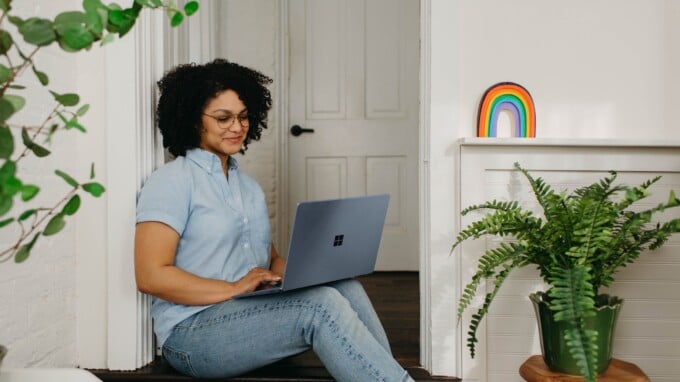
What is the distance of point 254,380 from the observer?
1742mm

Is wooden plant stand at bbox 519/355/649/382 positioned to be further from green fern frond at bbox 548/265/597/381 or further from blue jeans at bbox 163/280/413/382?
blue jeans at bbox 163/280/413/382

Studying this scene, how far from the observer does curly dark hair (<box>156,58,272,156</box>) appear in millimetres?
1805

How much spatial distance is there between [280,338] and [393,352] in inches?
26.9

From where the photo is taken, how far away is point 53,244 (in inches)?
68.6

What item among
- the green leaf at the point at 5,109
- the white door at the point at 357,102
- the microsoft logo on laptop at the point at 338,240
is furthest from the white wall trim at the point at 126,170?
the white door at the point at 357,102

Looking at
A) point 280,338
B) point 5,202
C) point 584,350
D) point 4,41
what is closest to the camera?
point 5,202

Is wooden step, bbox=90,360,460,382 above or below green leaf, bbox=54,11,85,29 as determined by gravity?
below

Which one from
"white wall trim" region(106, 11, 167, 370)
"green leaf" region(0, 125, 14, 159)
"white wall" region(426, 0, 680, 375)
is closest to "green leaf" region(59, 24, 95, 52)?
"green leaf" region(0, 125, 14, 159)

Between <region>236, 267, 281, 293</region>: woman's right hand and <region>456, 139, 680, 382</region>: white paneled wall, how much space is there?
0.61m

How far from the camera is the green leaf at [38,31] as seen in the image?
2.19ft

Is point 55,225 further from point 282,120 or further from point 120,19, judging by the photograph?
point 282,120

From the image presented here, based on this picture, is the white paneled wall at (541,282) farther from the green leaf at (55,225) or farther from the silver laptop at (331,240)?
the green leaf at (55,225)

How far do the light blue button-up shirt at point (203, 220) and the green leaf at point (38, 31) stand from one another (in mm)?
974

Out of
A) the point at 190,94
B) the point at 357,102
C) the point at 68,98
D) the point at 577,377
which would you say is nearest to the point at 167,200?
the point at 190,94
